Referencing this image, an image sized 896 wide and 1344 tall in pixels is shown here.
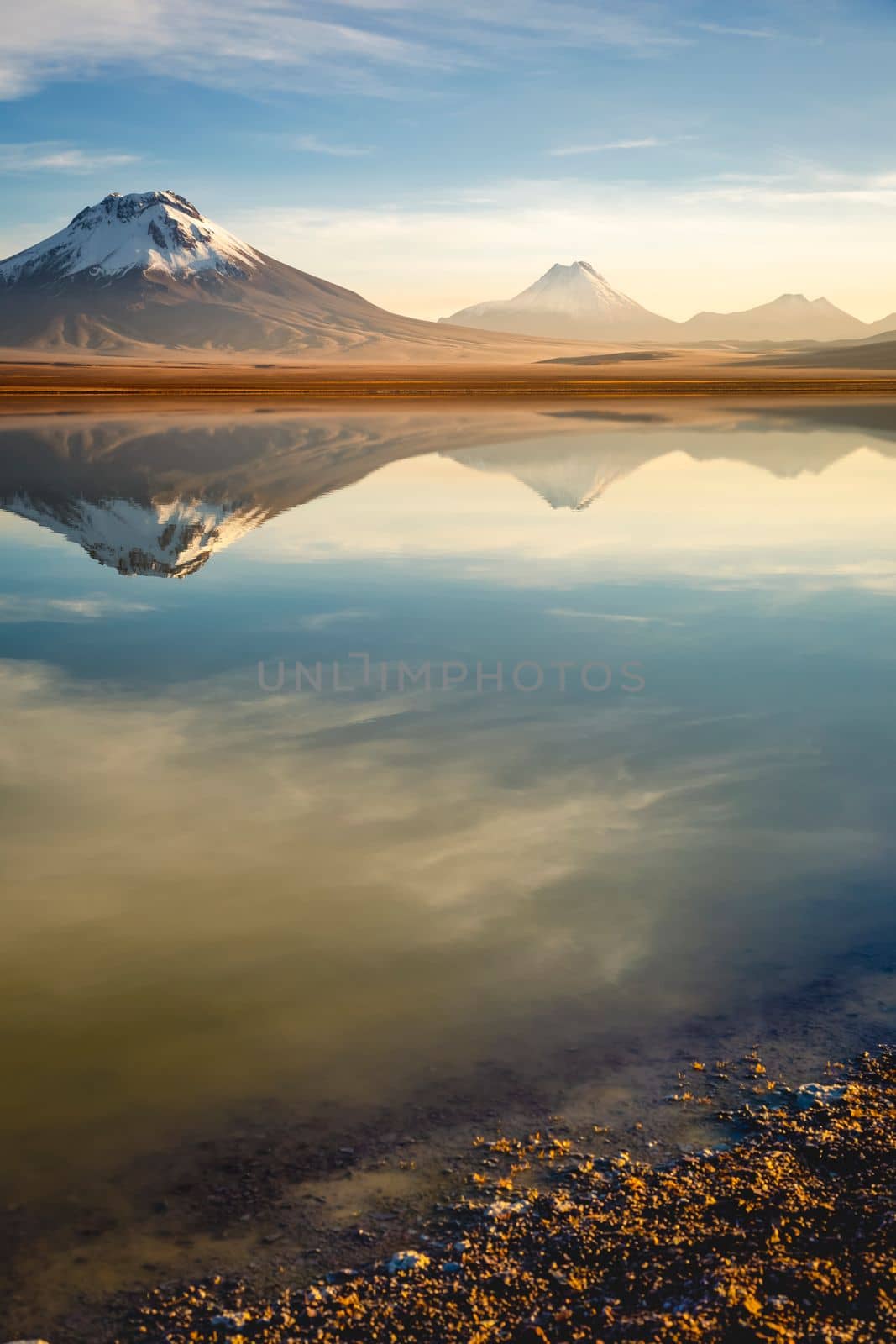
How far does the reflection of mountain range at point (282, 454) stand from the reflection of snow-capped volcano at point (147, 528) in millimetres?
34

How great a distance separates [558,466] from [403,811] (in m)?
18.7

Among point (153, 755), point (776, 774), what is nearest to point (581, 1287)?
point (776, 774)

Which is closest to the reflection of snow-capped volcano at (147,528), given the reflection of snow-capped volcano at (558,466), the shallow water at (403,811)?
the shallow water at (403,811)

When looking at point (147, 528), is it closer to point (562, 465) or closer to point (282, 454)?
point (562, 465)

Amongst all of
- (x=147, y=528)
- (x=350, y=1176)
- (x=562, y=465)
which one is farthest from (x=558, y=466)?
(x=350, y=1176)

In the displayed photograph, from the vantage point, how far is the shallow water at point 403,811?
167 inches

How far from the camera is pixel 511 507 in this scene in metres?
18.4

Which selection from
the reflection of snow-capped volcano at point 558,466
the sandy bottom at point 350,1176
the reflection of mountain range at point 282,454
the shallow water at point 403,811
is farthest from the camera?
the reflection of snow-capped volcano at point 558,466

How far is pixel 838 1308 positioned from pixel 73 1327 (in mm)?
1947

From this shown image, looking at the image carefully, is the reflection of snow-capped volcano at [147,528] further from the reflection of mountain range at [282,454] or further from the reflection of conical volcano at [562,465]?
the reflection of conical volcano at [562,465]

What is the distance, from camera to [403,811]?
6.24 m

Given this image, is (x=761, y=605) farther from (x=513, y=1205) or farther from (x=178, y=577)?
(x=513, y=1205)

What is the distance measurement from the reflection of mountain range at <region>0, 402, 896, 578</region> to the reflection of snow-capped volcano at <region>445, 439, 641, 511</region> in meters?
0.05

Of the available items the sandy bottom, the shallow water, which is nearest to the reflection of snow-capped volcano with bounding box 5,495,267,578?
the shallow water
